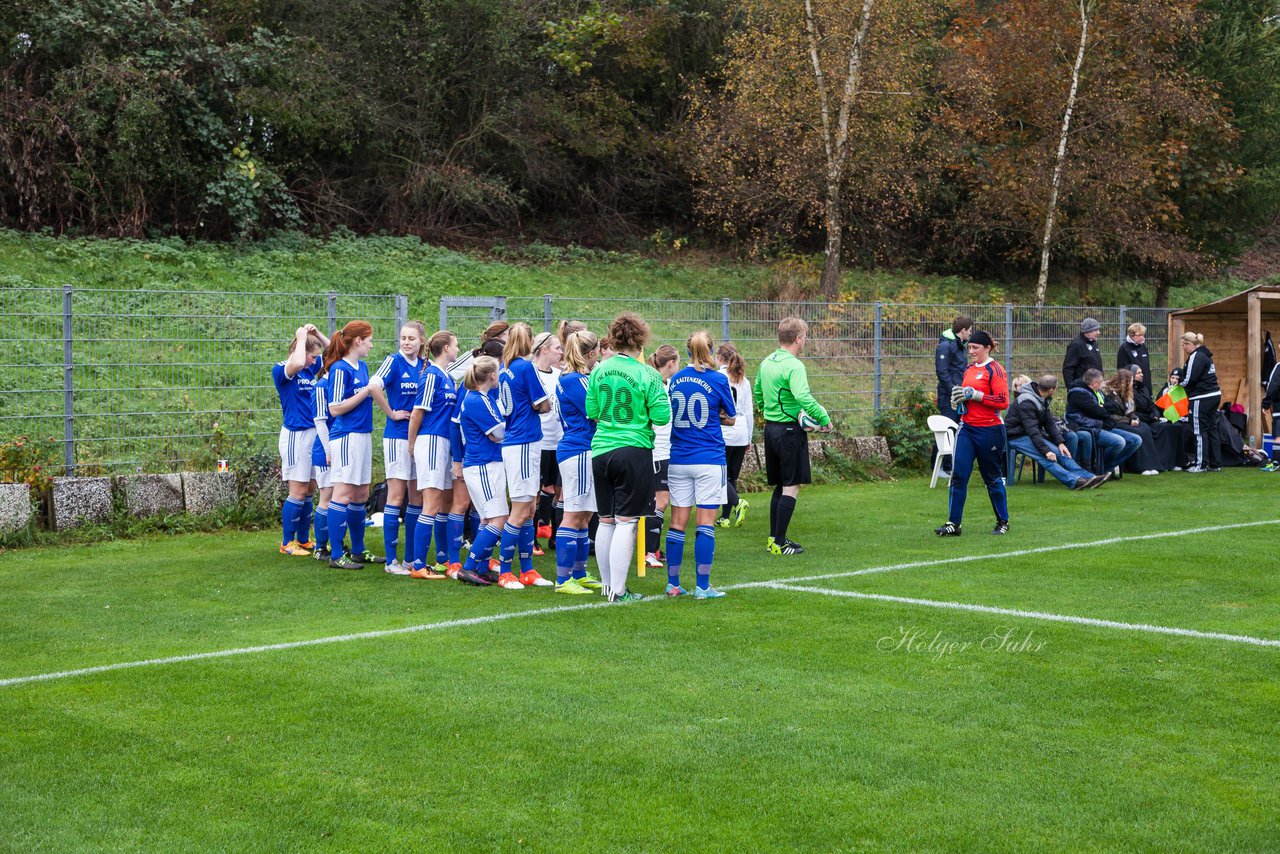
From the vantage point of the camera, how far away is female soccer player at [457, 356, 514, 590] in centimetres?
920

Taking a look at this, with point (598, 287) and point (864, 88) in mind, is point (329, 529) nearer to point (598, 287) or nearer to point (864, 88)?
point (598, 287)

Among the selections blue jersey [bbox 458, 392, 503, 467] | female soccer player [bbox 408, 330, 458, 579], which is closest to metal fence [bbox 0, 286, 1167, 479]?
female soccer player [bbox 408, 330, 458, 579]

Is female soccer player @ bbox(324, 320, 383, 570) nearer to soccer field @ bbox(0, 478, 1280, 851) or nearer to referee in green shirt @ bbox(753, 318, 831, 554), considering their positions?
soccer field @ bbox(0, 478, 1280, 851)

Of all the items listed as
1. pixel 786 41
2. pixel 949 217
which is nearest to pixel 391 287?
pixel 786 41

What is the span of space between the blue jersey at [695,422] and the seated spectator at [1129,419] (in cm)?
1008

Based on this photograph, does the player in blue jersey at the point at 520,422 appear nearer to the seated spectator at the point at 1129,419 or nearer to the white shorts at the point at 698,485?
the white shorts at the point at 698,485

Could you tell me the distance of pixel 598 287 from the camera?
1064 inches

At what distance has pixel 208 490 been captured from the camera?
41.3 ft

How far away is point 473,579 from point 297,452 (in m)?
2.43

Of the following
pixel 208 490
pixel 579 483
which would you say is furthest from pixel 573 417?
pixel 208 490

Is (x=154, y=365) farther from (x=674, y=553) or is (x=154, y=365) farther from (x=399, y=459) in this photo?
(x=674, y=553)

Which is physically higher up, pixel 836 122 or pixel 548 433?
pixel 836 122

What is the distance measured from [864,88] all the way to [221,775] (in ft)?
77.2

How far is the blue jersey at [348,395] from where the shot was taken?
9906 mm
